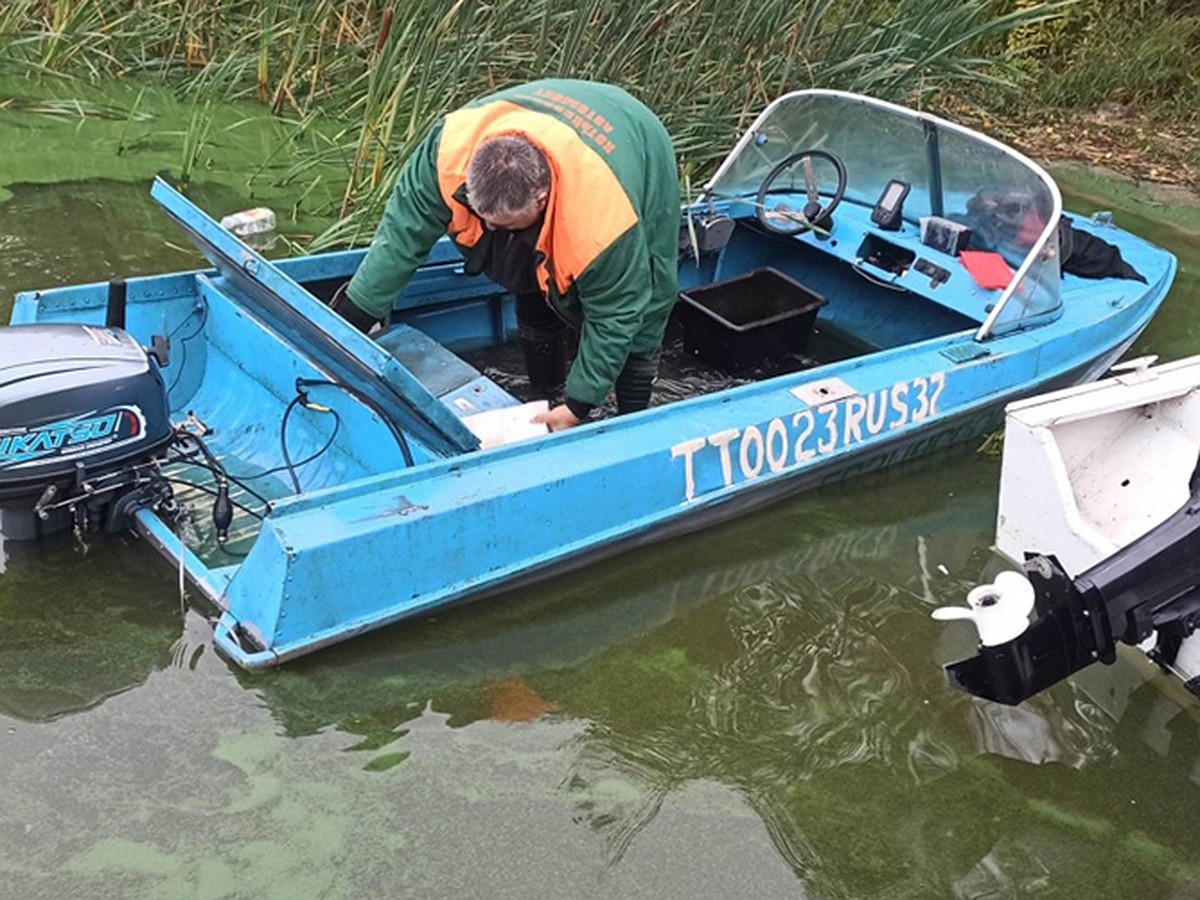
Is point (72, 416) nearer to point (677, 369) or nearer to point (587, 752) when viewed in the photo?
point (587, 752)

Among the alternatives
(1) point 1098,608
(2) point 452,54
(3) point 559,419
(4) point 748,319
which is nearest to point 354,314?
(3) point 559,419

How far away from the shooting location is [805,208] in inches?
200

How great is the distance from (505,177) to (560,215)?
21 centimetres

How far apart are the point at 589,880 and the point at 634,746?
438mm

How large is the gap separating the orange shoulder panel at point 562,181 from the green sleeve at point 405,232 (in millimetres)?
61

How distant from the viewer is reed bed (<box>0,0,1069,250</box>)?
5.76 meters

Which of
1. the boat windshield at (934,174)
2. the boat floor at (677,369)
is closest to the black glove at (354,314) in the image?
the boat floor at (677,369)

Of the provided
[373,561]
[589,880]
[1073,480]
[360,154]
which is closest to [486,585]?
[373,561]

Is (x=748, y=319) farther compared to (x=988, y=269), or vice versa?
(x=748, y=319)

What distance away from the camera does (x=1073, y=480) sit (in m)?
3.61

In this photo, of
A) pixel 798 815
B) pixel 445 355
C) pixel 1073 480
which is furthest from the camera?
pixel 445 355

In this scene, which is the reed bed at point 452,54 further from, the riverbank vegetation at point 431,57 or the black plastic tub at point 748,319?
the black plastic tub at point 748,319

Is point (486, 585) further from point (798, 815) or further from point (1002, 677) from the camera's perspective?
point (1002, 677)

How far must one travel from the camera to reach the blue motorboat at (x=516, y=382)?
312cm
